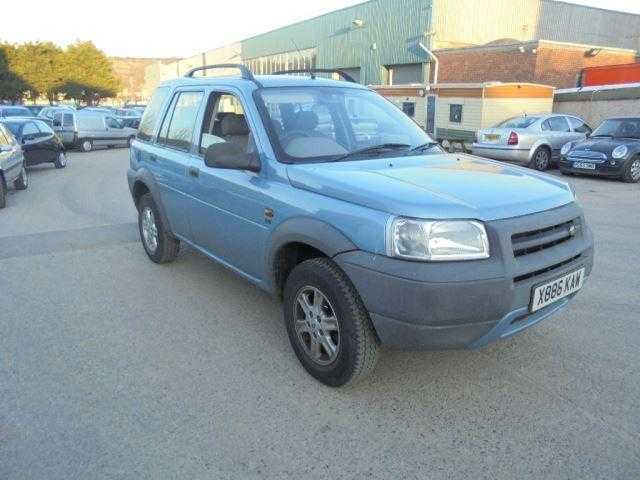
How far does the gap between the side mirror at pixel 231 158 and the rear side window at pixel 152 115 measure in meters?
2.05

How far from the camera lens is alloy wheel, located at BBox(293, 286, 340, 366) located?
3.14 metres

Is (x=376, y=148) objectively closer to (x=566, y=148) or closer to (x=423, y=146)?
(x=423, y=146)

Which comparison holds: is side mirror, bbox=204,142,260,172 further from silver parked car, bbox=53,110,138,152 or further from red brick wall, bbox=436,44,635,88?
red brick wall, bbox=436,44,635,88

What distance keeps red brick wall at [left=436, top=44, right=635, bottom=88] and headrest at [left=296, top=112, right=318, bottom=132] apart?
2542 centimetres

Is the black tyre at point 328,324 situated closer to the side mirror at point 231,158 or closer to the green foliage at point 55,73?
the side mirror at point 231,158

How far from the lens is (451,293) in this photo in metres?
2.58

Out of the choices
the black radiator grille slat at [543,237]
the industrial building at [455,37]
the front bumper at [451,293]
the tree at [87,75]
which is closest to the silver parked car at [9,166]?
the front bumper at [451,293]

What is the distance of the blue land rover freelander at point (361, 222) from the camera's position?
2648 mm

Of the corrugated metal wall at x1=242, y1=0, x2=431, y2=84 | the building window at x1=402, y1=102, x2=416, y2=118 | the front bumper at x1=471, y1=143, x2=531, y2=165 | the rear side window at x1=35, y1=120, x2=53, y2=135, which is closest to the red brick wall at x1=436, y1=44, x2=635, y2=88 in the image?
the corrugated metal wall at x1=242, y1=0, x2=431, y2=84

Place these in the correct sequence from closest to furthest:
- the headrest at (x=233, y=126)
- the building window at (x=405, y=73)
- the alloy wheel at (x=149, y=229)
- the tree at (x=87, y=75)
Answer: the headrest at (x=233, y=126) < the alloy wheel at (x=149, y=229) < the building window at (x=405, y=73) < the tree at (x=87, y=75)

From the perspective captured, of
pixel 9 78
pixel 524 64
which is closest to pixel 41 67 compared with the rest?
pixel 9 78

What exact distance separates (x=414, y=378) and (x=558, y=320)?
154 centimetres

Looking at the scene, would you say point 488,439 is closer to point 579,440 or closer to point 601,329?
point 579,440

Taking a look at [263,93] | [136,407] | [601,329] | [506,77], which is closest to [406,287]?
[136,407]
